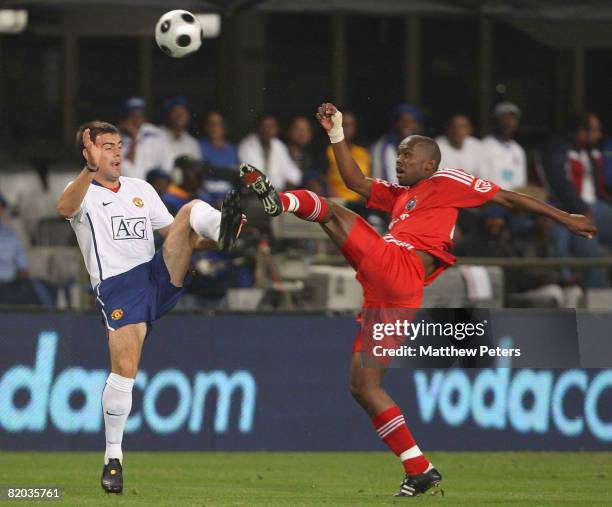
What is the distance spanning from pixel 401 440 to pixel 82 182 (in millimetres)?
2509

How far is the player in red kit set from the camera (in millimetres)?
9422

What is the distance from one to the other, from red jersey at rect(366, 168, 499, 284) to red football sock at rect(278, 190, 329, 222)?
1.96 ft

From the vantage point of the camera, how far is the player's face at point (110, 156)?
9523mm

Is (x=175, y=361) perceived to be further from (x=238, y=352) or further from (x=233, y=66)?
(x=233, y=66)

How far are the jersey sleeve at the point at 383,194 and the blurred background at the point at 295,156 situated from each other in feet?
11.5

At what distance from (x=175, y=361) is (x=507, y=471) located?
10.6ft

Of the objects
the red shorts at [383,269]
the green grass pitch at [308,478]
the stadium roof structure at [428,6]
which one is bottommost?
the green grass pitch at [308,478]

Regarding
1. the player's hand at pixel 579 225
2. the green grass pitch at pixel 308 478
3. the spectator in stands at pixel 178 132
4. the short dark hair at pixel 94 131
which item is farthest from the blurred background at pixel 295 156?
the player's hand at pixel 579 225

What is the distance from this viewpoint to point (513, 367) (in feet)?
44.8

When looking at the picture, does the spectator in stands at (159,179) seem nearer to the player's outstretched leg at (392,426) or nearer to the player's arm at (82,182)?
the player's arm at (82,182)

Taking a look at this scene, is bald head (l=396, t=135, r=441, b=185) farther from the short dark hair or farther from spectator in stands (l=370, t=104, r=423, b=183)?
spectator in stands (l=370, t=104, r=423, b=183)

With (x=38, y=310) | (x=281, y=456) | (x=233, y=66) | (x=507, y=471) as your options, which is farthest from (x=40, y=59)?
(x=507, y=471)

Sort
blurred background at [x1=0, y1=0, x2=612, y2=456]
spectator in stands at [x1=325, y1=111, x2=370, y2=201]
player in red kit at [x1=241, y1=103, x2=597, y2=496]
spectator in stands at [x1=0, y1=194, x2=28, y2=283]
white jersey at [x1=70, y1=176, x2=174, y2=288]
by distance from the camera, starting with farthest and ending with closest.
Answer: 1. spectator in stands at [x1=325, y1=111, x2=370, y2=201]
2. spectator in stands at [x1=0, y1=194, x2=28, y2=283]
3. blurred background at [x1=0, y1=0, x2=612, y2=456]
4. white jersey at [x1=70, y1=176, x2=174, y2=288]
5. player in red kit at [x1=241, y1=103, x2=597, y2=496]

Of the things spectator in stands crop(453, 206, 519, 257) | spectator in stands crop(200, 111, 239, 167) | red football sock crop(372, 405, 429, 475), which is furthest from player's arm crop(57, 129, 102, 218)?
spectator in stands crop(453, 206, 519, 257)
